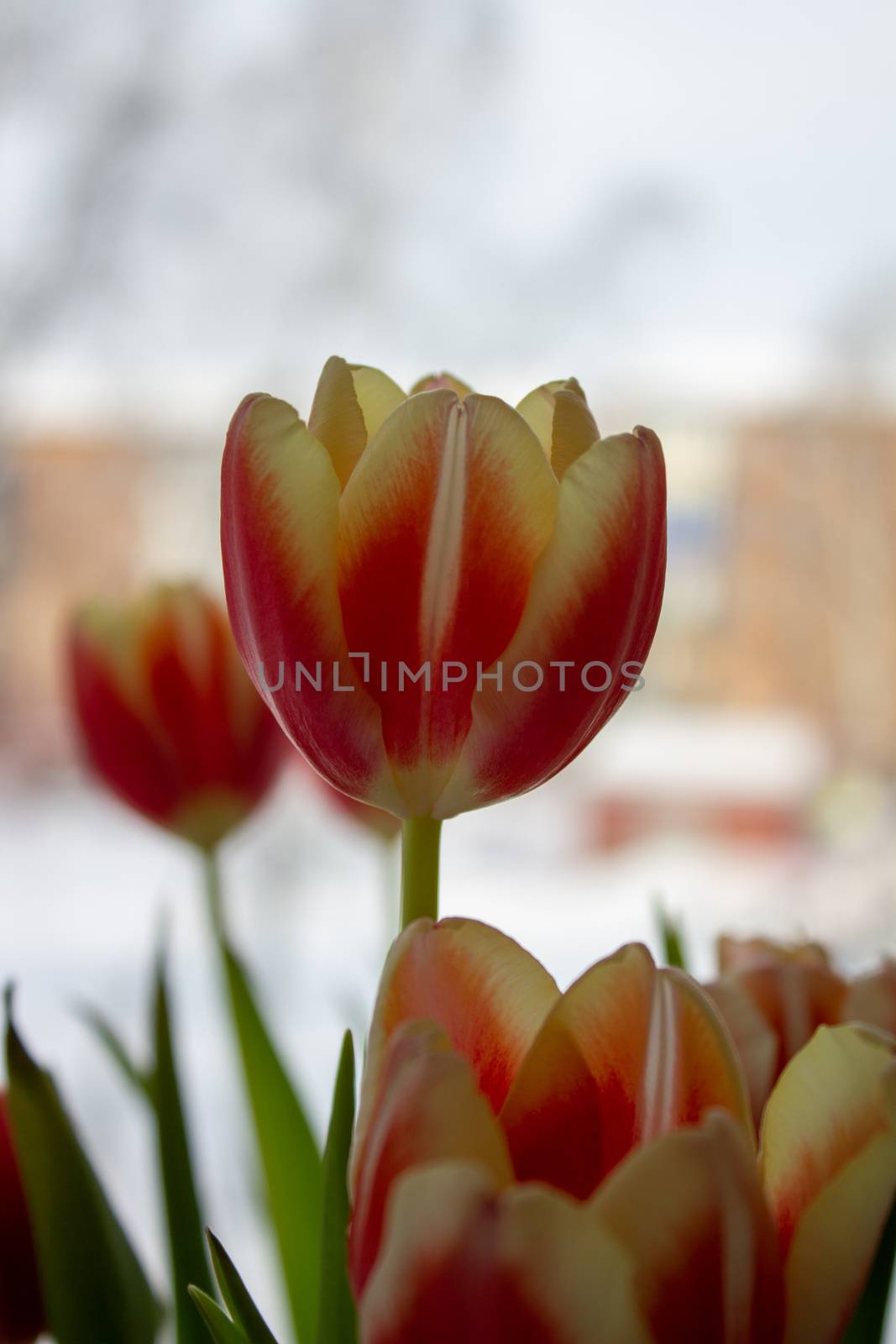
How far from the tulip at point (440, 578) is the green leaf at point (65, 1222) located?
4.0 inches

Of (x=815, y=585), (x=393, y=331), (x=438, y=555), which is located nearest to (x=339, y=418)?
(x=438, y=555)

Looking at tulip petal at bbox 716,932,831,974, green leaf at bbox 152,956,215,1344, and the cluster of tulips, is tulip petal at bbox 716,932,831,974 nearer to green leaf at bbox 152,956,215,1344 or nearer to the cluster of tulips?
the cluster of tulips

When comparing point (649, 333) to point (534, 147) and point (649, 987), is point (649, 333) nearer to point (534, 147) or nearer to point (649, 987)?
point (534, 147)

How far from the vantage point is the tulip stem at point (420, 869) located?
198mm

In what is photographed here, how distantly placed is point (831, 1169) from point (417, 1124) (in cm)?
5

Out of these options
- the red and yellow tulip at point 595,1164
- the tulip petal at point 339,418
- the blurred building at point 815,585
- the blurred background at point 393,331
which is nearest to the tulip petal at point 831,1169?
the red and yellow tulip at point 595,1164

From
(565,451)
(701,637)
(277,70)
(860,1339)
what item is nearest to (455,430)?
(565,451)

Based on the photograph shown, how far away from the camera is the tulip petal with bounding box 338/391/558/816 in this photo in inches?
7.3

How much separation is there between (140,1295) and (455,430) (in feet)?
0.62

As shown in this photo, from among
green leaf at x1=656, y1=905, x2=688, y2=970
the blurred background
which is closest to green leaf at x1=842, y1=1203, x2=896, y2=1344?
green leaf at x1=656, y1=905, x2=688, y2=970

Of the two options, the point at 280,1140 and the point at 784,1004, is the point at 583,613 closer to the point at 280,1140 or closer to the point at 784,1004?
the point at 784,1004

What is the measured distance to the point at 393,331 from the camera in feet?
3.84

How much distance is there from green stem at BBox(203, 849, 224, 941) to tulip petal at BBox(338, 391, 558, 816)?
15 cm

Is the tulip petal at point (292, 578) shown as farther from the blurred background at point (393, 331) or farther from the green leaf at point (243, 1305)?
the blurred background at point (393, 331)
